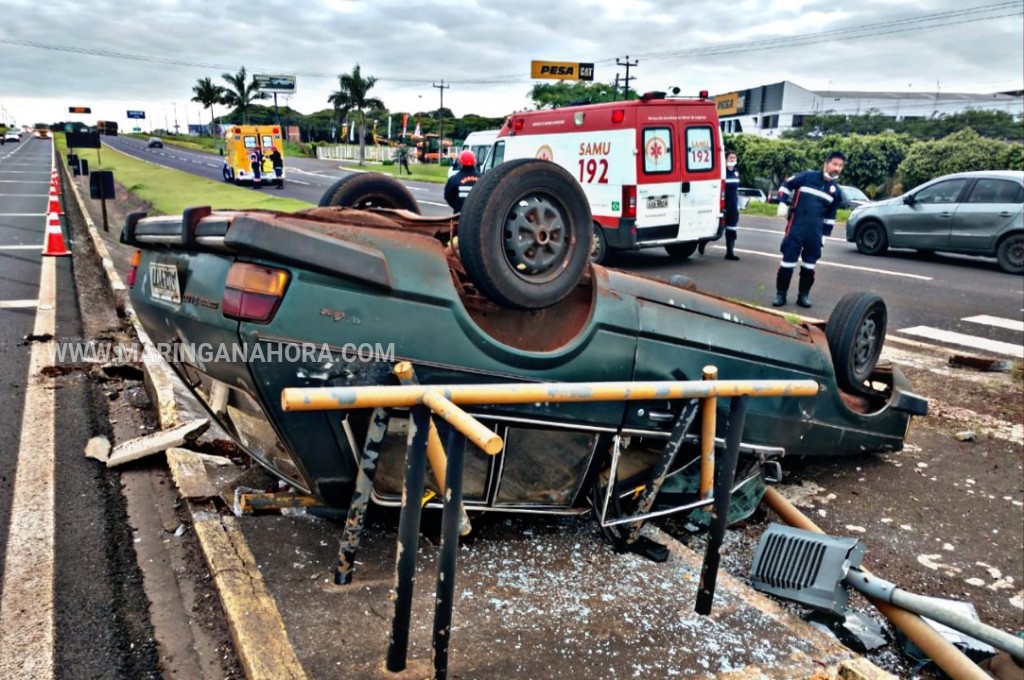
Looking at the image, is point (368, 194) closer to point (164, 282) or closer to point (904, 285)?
point (164, 282)

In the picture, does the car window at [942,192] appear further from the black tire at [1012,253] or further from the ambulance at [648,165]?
the ambulance at [648,165]

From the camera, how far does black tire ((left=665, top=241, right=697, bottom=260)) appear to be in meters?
11.6

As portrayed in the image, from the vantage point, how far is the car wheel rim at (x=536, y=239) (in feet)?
8.59

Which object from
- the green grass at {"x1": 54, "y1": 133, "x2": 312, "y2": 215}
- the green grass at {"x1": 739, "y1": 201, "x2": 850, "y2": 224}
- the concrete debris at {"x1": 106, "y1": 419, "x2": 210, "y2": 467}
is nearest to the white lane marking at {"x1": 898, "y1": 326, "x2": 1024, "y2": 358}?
the concrete debris at {"x1": 106, "y1": 419, "x2": 210, "y2": 467}

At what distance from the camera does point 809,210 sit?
8.34 metres

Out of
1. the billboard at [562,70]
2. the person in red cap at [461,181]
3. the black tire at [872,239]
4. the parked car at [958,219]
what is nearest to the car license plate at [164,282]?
the person in red cap at [461,181]

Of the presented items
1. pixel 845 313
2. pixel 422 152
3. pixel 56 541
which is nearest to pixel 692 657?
pixel 845 313

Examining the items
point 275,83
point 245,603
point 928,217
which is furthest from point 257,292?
point 275,83

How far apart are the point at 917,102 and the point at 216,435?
88037 mm

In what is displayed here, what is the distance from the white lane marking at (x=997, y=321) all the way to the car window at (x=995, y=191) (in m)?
4.05

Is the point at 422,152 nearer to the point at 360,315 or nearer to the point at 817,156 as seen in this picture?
the point at 817,156

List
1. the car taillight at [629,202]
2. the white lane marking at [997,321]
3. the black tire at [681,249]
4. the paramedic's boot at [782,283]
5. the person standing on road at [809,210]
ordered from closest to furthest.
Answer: the white lane marking at [997,321] → the person standing on road at [809,210] → the paramedic's boot at [782,283] → the car taillight at [629,202] → the black tire at [681,249]

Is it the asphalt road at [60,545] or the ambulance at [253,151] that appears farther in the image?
the ambulance at [253,151]

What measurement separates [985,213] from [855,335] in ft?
32.7
